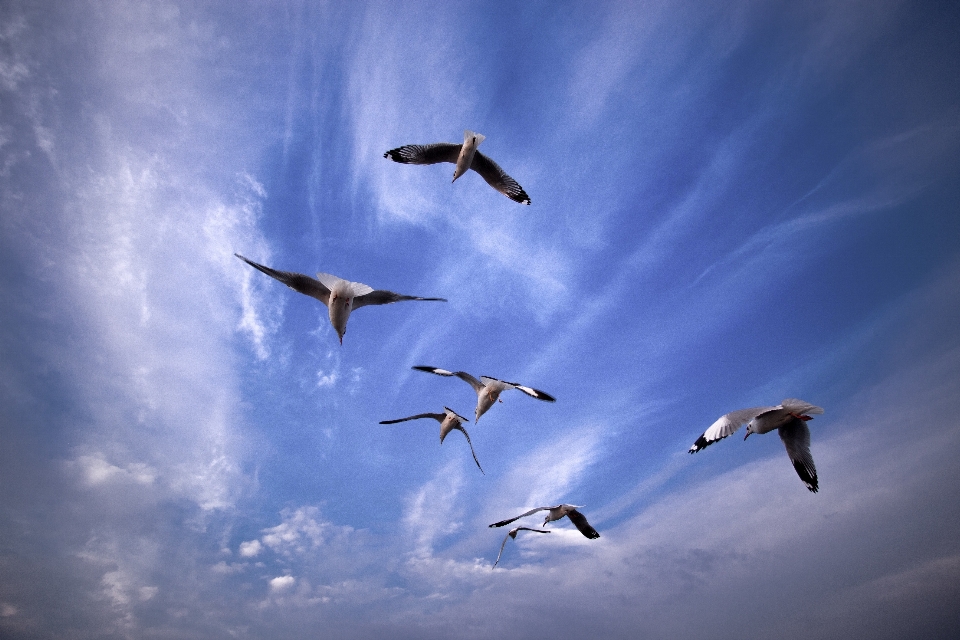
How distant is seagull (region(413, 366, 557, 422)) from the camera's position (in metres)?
9.15

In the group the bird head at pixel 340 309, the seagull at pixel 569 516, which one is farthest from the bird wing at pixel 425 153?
the seagull at pixel 569 516

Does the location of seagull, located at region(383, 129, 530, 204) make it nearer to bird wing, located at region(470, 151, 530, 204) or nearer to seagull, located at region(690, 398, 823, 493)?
bird wing, located at region(470, 151, 530, 204)

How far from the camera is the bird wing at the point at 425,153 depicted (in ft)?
36.4

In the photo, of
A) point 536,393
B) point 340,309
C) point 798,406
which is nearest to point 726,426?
point 798,406

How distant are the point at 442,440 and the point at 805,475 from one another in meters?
7.04

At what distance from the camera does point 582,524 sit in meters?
11.6

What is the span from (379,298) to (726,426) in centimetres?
631

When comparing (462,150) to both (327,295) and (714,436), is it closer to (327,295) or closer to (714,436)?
(327,295)

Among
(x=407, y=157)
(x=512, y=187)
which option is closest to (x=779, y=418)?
(x=512, y=187)

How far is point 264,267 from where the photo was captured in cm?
813

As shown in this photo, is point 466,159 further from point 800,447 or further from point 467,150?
point 800,447

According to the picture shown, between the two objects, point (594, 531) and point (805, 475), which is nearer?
point (805, 475)

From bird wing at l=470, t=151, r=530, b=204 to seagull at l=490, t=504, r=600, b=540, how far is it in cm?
748

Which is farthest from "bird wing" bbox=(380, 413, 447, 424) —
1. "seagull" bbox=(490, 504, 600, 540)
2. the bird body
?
the bird body
